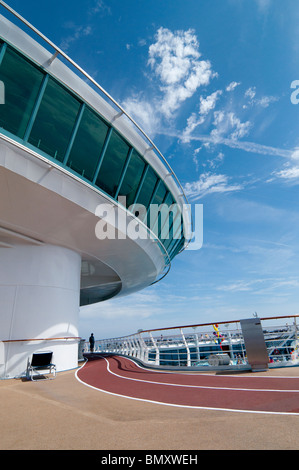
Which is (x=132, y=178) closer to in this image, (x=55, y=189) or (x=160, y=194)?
(x=160, y=194)

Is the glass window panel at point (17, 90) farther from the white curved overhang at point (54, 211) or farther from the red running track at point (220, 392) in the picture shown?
the red running track at point (220, 392)

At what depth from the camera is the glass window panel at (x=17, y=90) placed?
7.38 m

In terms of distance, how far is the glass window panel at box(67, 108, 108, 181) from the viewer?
927cm

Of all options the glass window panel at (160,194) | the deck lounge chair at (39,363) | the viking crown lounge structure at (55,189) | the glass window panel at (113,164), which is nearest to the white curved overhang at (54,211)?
the viking crown lounge structure at (55,189)

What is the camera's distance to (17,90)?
764cm

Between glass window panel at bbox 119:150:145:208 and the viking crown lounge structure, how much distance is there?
0.05 m

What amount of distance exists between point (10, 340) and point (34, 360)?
5.19 feet

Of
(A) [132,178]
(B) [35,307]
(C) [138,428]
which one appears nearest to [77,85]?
(A) [132,178]

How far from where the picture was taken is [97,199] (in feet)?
32.5

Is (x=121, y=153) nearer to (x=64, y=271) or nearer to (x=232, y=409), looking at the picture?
(x=64, y=271)

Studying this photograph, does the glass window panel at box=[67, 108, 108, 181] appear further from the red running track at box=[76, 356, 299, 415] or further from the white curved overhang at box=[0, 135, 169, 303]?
the red running track at box=[76, 356, 299, 415]

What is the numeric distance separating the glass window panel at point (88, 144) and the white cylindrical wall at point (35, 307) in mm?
4133
